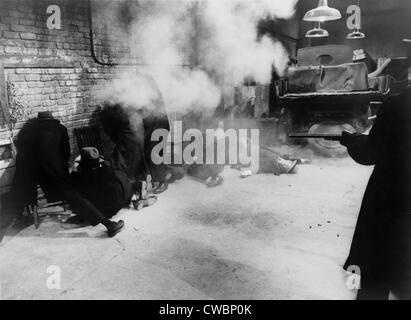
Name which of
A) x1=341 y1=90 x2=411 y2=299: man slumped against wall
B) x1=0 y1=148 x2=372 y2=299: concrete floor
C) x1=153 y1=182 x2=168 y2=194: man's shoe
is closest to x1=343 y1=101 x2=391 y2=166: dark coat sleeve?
x1=341 y1=90 x2=411 y2=299: man slumped against wall

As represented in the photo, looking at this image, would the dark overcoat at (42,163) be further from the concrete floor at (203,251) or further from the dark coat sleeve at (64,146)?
the concrete floor at (203,251)

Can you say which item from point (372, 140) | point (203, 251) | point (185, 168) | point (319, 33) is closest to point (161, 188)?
point (185, 168)

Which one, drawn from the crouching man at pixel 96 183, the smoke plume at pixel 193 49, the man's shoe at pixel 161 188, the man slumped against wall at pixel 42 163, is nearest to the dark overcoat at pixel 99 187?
the crouching man at pixel 96 183

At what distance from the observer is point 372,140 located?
2846mm

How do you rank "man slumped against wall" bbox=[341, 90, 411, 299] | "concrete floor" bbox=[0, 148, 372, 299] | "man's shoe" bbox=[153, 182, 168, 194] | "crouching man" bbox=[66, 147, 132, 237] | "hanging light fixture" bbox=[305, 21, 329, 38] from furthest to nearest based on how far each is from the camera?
1. "hanging light fixture" bbox=[305, 21, 329, 38]
2. "man's shoe" bbox=[153, 182, 168, 194]
3. "crouching man" bbox=[66, 147, 132, 237]
4. "concrete floor" bbox=[0, 148, 372, 299]
5. "man slumped against wall" bbox=[341, 90, 411, 299]

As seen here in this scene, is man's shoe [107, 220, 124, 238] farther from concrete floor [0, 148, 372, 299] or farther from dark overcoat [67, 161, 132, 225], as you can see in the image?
dark overcoat [67, 161, 132, 225]

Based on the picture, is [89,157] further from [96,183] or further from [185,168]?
[185,168]

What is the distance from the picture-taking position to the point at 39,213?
5.60 m

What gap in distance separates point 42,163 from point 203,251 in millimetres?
2744

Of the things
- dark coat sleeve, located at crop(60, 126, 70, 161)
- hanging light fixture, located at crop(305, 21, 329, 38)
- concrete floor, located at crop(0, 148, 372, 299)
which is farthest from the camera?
hanging light fixture, located at crop(305, 21, 329, 38)

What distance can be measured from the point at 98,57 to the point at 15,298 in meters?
5.17

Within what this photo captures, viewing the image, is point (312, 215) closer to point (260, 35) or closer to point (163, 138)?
point (163, 138)

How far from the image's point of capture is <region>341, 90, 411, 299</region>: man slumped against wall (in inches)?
105
